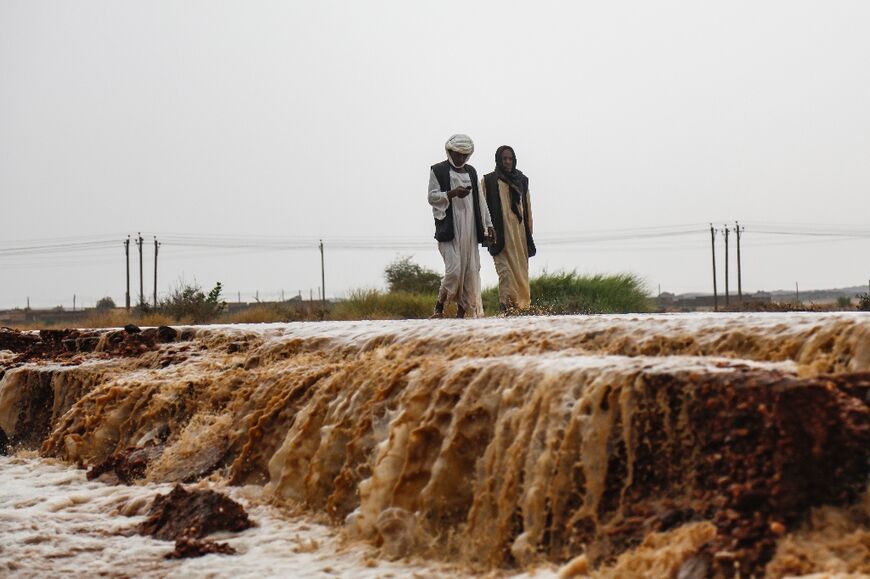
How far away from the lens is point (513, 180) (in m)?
12.4

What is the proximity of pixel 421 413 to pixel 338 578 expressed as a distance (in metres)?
1.23

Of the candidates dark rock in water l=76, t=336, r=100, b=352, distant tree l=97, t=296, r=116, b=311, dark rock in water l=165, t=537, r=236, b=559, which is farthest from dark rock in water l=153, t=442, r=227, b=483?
distant tree l=97, t=296, r=116, b=311

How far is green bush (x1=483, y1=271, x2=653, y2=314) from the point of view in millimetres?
20375

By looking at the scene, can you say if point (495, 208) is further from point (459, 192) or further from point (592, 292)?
point (592, 292)

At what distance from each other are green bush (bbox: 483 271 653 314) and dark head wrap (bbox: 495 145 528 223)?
746 cm

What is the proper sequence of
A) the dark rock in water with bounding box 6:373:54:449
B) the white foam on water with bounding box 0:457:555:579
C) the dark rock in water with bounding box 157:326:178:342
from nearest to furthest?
the white foam on water with bounding box 0:457:555:579
the dark rock in water with bounding box 6:373:54:449
the dark rock in water with bounding box 157:326:178:342

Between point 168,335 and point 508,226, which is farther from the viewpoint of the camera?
point 508,226

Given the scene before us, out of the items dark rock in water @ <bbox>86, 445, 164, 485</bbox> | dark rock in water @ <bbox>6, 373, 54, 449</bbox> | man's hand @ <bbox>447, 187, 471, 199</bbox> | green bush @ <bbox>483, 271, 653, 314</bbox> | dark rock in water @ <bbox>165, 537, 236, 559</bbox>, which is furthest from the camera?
green bush @ <bbox>483, 271, 653, 314</bbox>

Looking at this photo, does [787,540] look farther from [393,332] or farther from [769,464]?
[393,332]

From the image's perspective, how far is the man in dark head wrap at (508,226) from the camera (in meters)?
12.3

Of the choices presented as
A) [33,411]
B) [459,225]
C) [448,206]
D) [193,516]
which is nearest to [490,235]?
[459,225]

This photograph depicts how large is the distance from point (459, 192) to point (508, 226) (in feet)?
5.56

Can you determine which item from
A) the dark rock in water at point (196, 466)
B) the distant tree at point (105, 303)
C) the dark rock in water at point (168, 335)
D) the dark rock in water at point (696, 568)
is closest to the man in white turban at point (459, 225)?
the dark rock in water at point (168, 335)

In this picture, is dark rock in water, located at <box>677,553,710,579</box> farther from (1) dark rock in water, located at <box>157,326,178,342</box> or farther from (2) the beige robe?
(2) the beige robe
